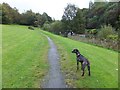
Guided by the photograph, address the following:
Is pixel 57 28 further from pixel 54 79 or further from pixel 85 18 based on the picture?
pixel 54 79

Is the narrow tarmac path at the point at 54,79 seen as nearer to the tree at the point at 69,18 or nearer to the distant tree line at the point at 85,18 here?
the distant tree line at the point at 85,18

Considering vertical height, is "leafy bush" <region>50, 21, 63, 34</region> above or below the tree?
below

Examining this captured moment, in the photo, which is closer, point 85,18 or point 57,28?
point 85,18

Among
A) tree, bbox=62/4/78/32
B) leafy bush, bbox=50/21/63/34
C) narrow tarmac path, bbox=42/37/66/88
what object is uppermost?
tree, bbox=62/4/78/32

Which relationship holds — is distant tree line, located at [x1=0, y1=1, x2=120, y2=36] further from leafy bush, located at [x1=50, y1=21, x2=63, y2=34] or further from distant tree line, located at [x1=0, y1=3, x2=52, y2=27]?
distant tree line, located at [x1=0, y1=3, x2=52, y2=27]

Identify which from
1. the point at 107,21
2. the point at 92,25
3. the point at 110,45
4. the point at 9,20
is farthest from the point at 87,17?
the point at 110,45

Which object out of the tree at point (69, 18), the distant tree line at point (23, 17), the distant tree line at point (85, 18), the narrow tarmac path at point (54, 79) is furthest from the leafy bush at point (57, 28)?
the narrow tarmac path at point (54, 79)

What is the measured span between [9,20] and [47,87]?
10982 centimetres

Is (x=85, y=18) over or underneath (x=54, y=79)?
over

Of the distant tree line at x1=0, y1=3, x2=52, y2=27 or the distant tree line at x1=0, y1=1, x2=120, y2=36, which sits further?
the distant tree line at x1=0, y1=3, x2=52, y2=27

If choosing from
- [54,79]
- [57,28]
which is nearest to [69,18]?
[57,28]

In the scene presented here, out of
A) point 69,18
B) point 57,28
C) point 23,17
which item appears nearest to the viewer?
point 69,18

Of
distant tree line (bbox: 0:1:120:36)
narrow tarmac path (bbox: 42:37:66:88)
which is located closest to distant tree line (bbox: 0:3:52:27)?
distant tree line (bbox: 0:1:120:36)

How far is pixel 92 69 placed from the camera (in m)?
18.6
